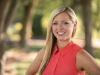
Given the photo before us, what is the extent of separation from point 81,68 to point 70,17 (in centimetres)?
51

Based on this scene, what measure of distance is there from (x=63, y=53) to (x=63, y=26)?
0.27 meters

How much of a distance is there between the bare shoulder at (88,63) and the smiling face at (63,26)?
261 mm

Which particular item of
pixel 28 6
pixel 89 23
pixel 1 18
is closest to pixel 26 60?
pixel 89 23

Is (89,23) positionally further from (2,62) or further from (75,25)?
(75,25)

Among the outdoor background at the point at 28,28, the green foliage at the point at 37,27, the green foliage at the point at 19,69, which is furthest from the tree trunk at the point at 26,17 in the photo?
the green foliage at the point at 37,27

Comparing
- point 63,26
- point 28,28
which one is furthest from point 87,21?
point 63,26

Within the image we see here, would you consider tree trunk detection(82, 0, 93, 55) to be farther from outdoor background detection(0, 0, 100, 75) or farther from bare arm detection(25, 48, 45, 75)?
bare arm detection(25, 48, 45, 75)

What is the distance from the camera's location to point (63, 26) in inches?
108

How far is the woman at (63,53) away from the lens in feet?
8.56

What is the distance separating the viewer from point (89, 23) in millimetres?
14398

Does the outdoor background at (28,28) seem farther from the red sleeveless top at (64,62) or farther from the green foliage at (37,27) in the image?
the red sleeveless top at (64,62)

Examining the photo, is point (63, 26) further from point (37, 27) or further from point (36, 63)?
point (37, 27)

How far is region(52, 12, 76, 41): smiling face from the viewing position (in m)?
2.73

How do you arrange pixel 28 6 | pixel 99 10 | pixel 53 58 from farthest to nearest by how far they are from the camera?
1. pixel 28 6
2. pixel 99 10
3. pixel 53 58
